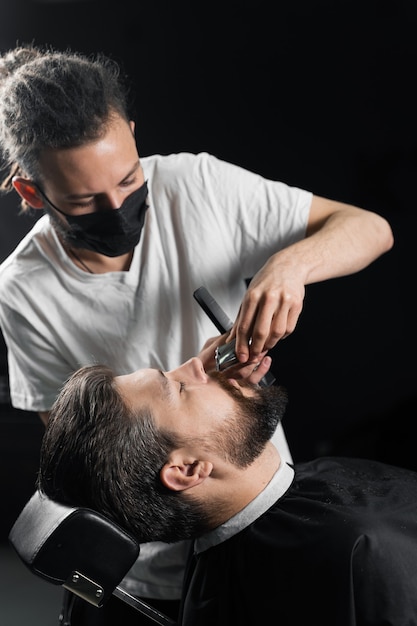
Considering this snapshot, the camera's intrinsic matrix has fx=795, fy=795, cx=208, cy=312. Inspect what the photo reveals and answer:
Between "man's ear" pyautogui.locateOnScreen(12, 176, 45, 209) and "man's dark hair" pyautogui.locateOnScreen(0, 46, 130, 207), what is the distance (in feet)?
0.08

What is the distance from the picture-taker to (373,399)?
2.91 metres

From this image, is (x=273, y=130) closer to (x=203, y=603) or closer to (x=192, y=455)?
(x=192, y=455)

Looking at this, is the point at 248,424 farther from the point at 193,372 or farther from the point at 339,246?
the point at 339,246

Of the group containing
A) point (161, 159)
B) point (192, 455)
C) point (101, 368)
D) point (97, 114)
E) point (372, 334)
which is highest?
point (97, 114)

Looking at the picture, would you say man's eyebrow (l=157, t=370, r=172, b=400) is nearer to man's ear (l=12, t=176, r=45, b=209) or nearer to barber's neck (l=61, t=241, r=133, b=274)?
barber's neck (l=61, t=241, r=133, b=274)

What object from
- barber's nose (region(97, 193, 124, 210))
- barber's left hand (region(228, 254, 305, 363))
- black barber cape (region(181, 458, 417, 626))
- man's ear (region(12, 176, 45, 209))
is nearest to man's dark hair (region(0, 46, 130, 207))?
man's ear (region(12, 176, 45, 209))

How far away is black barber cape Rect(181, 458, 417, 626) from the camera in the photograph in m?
1.61

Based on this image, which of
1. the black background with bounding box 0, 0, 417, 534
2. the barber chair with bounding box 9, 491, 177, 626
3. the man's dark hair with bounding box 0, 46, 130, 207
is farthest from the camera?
the black background with bounding box 0, 0, 417, 534

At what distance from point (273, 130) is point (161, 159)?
774 mm

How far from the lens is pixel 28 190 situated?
1.93 m

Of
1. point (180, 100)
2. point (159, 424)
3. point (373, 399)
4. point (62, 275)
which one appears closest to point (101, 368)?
point (159, 424)

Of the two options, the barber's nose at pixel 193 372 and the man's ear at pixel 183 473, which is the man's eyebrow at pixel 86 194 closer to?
the barber's nose at pixel 193 372

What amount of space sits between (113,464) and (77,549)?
0.22 metres

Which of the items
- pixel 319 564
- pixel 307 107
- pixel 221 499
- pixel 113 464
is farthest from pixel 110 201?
pixel 307 107
